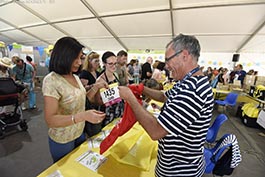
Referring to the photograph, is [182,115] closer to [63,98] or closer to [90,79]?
[63,98]

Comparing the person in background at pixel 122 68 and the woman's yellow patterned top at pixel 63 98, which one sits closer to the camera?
the woman's yellow patterned top at pixel 63 98

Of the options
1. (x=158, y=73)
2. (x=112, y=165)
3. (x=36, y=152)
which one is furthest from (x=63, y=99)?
(x=158, y=73)

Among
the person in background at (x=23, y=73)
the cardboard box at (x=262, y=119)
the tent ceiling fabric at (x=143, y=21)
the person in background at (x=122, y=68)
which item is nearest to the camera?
the person in background at (x=122, y=68)

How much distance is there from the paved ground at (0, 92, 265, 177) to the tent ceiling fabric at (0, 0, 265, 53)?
11.3 feet

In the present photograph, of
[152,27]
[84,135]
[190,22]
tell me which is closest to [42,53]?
[152,27]

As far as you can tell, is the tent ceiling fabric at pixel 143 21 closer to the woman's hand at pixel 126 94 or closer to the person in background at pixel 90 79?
the person in background at pixel 90 79

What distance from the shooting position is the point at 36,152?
95.0 inches

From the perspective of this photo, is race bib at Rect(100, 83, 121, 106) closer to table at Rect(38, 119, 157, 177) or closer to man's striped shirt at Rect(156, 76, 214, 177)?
table at Rect(38, 119, 157, 177)

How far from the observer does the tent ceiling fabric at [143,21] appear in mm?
4523

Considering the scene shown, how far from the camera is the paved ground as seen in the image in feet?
6.74

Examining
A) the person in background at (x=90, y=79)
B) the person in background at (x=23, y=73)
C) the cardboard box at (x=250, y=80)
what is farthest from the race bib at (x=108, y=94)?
the cardboard box at (x=250, y=80)

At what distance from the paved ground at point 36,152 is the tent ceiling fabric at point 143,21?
136 inches

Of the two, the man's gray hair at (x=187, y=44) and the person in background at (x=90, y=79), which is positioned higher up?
the man's gray hair at (x=187, y=44)

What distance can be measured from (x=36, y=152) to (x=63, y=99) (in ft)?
6.74
